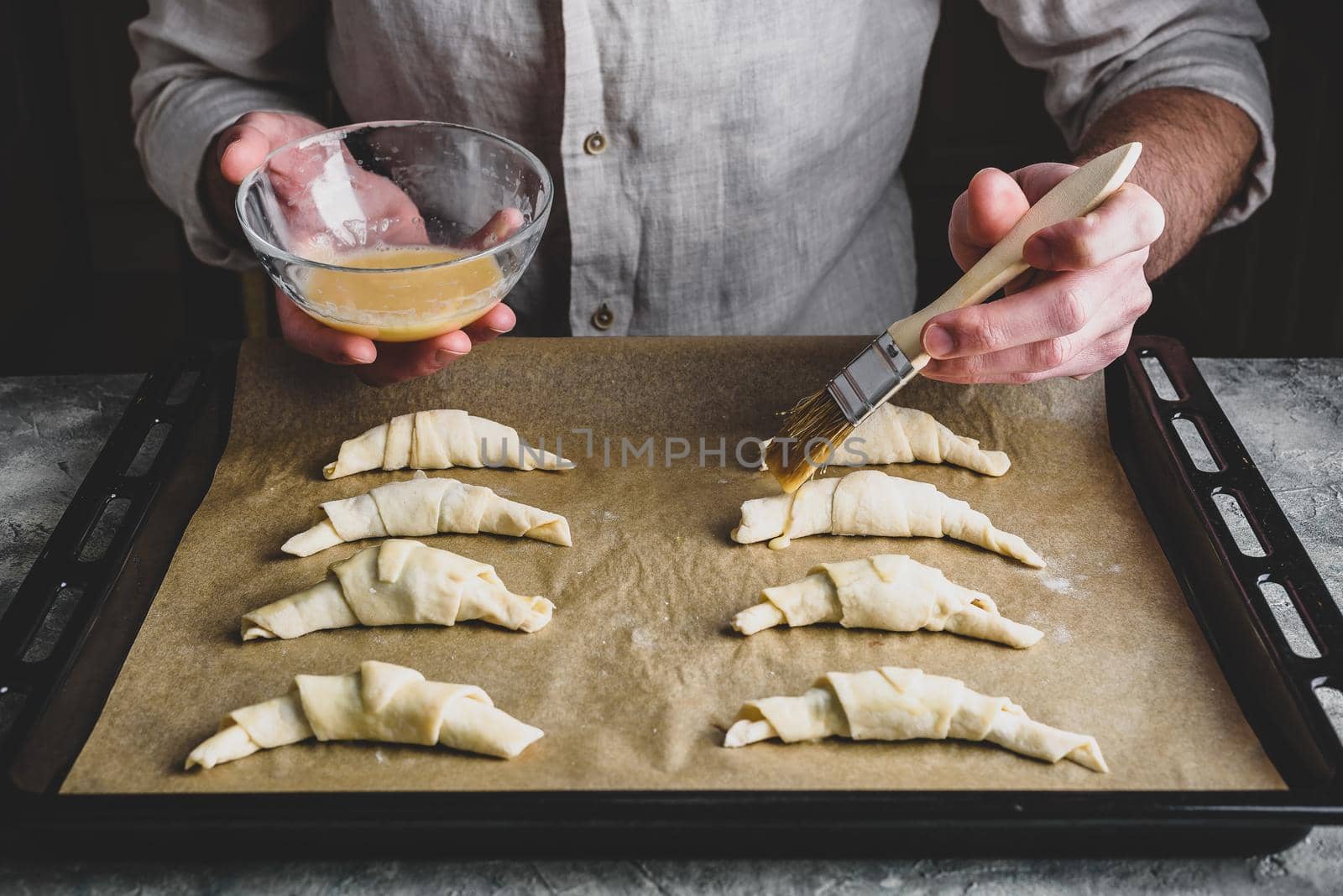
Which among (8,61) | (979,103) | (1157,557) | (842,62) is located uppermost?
(842,62)

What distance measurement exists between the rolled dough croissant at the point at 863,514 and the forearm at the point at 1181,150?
0.56 m

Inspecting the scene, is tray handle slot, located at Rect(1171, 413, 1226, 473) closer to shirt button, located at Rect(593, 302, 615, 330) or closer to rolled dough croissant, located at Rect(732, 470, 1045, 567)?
rolled dough croissant, located at Rect(732, 470, 1045, 567)

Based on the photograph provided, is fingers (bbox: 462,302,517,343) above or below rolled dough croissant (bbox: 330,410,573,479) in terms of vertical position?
above

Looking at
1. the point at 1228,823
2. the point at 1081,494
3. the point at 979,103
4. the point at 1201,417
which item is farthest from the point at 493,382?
the point at 979,103

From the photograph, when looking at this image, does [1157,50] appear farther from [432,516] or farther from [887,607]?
[432,516]

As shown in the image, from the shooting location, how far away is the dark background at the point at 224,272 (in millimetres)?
2713

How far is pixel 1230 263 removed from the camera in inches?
116

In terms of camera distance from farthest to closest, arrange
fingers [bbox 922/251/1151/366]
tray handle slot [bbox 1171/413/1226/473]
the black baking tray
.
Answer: tray handle slot [bbox 1171/413/1226/473], fingers [bbox 922/251/1151/366], the black baking tray

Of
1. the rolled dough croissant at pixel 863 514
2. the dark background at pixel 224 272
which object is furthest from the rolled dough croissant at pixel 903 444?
the dark background at pixel 224 272

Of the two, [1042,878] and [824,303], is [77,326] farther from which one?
[1042,878]

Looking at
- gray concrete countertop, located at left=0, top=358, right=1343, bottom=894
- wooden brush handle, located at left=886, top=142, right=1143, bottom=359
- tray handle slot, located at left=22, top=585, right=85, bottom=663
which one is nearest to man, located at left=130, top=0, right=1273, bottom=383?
wooden brush handle, located at left=886, top=142, right=1143, bottom=359

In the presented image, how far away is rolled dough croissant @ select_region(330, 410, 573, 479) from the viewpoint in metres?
1.82

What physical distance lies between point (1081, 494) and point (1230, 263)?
1.57 meters

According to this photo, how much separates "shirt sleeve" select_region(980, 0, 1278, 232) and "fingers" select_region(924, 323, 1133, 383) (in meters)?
0.58
